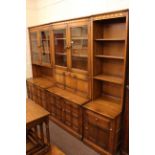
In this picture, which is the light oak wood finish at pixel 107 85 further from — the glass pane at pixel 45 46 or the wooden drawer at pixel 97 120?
the glass pane at pixel 45 46

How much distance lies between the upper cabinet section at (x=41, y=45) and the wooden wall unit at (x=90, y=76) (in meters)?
0.05

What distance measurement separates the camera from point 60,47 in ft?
10.1

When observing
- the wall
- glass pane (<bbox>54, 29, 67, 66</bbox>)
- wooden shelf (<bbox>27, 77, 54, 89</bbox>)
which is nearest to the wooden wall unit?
glass pane (<bbox>54, 29, 67, 66</bbox>)

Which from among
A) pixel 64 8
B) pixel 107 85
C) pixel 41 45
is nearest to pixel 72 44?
pixel 64 8

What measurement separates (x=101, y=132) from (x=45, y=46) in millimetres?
2332

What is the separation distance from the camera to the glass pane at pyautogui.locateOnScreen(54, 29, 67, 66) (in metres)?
2.94

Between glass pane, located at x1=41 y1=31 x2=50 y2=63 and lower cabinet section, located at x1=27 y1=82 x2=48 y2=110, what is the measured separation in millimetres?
705

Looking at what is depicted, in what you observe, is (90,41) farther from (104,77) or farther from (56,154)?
(56,154)

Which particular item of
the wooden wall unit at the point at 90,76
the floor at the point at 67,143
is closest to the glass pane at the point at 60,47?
the wooden wall unit at the point at 90,76

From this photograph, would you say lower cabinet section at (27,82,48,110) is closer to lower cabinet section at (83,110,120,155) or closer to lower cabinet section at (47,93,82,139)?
lower cabinet section at (47,93,82,139)

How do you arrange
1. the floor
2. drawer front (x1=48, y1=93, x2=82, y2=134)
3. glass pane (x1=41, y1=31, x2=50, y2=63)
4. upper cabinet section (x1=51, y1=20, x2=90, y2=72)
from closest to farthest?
the floor
upper cabinet section (x1=51, y1=20, x2=90, y2=72)
drawer front (x1=48, y1=93, x2=82, y2=134)
glass pane (x1=41, y1=31, x2=50, y2=63)

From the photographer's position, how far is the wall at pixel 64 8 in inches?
88.4
